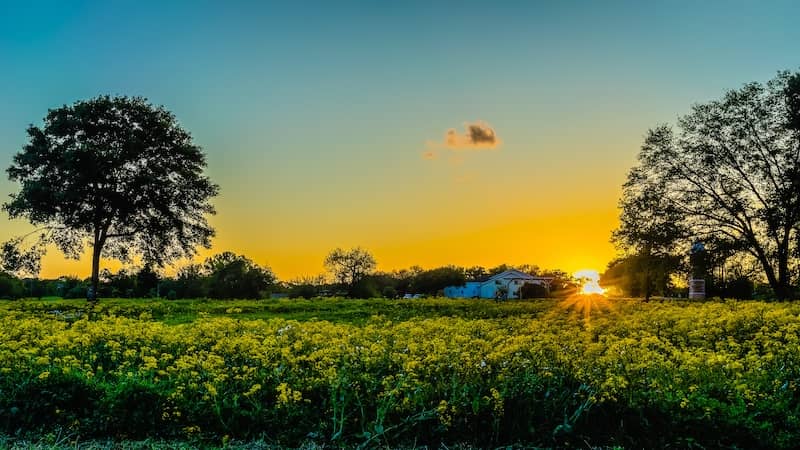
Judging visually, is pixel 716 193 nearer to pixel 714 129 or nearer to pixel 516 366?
pixel 714 129

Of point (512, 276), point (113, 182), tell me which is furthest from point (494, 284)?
point (113, 182)

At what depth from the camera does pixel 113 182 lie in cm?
2919

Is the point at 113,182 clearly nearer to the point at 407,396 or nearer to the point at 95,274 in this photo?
the point at 95,274

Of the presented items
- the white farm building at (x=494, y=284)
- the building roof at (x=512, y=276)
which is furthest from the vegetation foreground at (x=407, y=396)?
the building roof at (x=512, y=276)

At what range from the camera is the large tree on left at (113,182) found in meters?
28.4

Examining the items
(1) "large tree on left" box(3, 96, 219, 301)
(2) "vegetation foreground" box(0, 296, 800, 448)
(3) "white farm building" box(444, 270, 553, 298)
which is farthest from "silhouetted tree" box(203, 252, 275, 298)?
(3) "white farm building" box(444, 270, 553, 298)

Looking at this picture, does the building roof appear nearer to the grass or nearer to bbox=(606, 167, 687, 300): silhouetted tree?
bbox=(606, 167, 687, 300): silhouetted tree

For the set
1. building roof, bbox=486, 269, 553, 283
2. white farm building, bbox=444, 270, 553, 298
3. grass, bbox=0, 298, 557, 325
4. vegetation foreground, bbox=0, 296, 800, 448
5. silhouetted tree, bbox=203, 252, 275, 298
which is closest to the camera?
A: vegetation foreground, bbox=0, 296, 800, 448

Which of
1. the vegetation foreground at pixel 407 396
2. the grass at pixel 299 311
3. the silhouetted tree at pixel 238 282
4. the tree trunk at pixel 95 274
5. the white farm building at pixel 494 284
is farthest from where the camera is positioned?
the white farm building at pixel 494 284

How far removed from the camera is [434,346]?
23.2 ft

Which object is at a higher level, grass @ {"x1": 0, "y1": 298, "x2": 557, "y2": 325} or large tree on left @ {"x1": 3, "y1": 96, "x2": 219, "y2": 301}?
large tree on left @ {"x1": 3, "y1": 96, "x2": 219, "y2": 301}

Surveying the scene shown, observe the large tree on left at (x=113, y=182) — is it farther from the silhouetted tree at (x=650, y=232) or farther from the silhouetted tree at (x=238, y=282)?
the silhouetted tree at (x=650, y=232)

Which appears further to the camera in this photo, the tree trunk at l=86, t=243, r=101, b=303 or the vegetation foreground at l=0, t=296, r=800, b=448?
the tree trunk at l=86, t=243, r=101, b=303

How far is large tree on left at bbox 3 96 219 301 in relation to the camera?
28391mm
